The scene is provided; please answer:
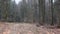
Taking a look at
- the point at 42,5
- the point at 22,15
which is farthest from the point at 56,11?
the point at 22,15

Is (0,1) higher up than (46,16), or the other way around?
(0,1)

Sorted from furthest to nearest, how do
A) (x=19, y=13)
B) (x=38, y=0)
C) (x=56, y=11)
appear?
(x=19, y=13) → (x=38, y=0) → (x=56, y=11)

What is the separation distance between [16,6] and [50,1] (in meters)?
1.07

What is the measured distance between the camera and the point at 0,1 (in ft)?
12.3

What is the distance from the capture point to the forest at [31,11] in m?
3.26

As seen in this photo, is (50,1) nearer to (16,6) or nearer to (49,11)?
(49,11)

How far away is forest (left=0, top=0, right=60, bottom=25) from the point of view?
3.26 m

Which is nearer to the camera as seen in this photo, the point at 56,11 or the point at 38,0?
the point at 56,11

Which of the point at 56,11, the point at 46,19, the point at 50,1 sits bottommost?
the point at 46,19

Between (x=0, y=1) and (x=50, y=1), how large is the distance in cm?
153

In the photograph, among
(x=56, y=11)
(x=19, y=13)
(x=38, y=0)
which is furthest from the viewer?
(x=19, y=13)

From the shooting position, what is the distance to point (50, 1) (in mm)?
3256

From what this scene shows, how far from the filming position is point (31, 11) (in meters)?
3.63

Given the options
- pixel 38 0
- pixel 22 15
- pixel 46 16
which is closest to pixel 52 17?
pixel 46 16
